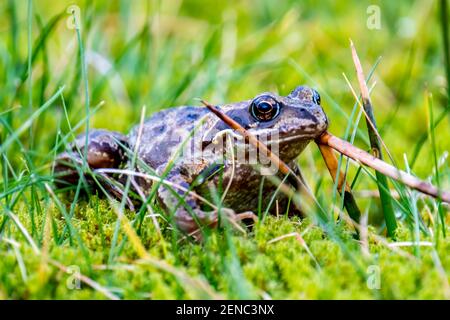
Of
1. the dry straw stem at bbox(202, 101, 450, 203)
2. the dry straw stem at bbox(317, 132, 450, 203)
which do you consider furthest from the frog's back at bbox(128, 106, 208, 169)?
the dry straw stem at bbox(317, 132, 450, 203)

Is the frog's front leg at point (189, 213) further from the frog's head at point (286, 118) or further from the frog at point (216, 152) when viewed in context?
the frog's head at point (286, 118)

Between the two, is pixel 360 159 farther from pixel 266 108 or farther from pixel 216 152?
pixel 216 152

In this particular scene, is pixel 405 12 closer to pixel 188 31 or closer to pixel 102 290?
pixel 188 31

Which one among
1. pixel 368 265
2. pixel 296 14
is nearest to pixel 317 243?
pixel 368 265

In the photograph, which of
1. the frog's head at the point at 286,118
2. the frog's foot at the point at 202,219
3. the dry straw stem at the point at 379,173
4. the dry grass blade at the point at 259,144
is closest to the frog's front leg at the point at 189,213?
the frog's foot at the point at 202,219

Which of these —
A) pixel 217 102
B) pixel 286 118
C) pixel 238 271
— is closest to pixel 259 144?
pixel 286 118
